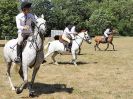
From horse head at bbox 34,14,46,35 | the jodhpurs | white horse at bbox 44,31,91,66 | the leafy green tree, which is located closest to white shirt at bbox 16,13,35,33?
the jodhpurs

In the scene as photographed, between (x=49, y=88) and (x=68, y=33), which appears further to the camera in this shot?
(x=68, y=33)

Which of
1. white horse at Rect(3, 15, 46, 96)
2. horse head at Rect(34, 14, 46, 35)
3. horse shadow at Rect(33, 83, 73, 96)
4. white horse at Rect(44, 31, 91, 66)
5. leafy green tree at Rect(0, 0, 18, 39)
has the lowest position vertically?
leafy green tree at Rect(0, 0, 18, 39)

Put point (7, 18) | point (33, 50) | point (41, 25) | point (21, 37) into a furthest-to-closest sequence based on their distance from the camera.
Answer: point (7, 18)
point (21, 37)
point (33, 50)
point (41, 25)

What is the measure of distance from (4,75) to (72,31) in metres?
7.75

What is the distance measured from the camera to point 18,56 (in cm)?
1180

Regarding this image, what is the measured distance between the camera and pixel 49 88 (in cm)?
1339

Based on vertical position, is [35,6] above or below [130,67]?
below

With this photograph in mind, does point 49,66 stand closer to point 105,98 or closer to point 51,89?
point 51,89

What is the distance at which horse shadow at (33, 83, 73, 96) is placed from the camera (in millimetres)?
12691

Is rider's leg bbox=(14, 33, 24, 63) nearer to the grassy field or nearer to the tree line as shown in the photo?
the grassy field

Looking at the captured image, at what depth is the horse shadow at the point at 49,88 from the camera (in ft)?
41.6

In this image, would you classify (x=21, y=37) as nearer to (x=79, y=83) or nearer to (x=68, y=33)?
(x=79, y=83)

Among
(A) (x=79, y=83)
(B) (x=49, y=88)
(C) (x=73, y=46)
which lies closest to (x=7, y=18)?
(C) (x=73, y=46)

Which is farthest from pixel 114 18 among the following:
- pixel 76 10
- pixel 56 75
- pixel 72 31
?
pixel 56 75
